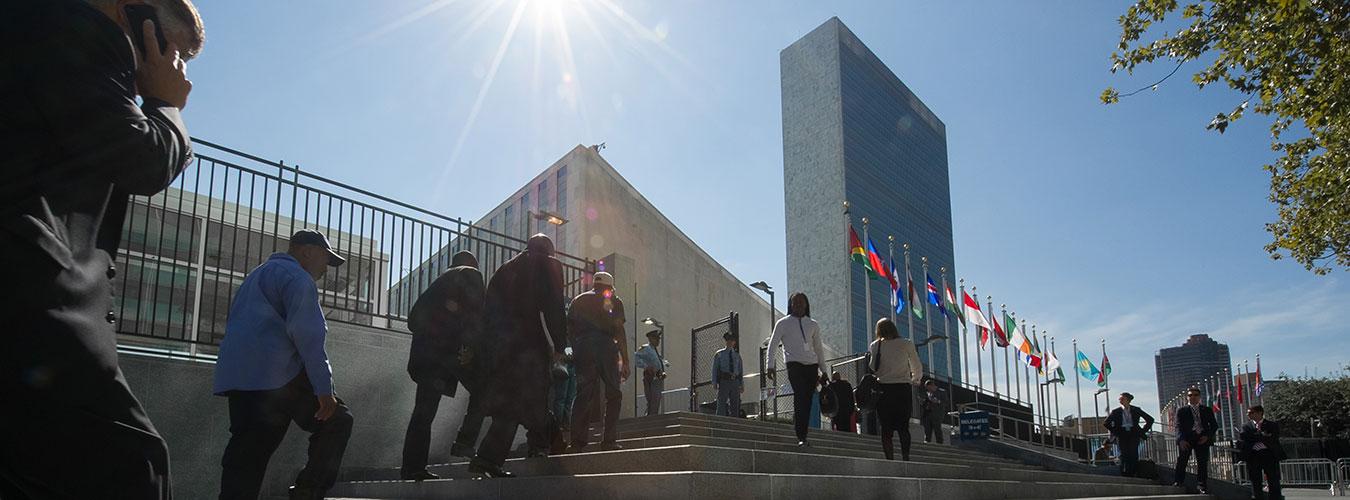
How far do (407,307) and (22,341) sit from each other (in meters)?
9.91

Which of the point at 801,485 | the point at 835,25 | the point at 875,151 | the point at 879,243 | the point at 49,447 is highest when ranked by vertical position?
the point at 835,25

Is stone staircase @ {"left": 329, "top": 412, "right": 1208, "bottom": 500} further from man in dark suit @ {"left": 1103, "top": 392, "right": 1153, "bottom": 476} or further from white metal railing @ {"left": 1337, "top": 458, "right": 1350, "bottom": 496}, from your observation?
white metal railing @ {"left": 1337, "top": 458, "right": 1350, "bottom": 496}

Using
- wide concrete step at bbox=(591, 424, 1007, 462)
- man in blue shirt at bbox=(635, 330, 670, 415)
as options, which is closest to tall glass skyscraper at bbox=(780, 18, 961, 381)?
man in blue shirt at bbox=(635, 330, 670, 415)

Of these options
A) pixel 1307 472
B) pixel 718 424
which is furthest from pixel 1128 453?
pixel 1307 472

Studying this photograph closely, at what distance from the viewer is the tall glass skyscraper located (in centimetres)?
11138

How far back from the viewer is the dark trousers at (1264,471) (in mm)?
12430

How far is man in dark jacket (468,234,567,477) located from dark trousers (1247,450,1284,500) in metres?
11.4

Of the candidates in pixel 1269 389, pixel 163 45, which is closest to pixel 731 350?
pixel 163 45

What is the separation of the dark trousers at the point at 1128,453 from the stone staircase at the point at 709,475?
394 centimetres

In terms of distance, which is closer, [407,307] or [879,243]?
[407,307]

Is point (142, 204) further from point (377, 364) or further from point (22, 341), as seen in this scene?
point (22, 341)

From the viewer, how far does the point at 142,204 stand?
34.4ft

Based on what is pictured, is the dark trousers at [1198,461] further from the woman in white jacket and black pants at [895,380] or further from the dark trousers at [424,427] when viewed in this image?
the dark trousers at [424,427]

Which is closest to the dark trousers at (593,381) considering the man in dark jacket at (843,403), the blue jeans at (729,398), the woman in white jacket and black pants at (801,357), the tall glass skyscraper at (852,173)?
the woman in white jacket and black pants at (801,357)
